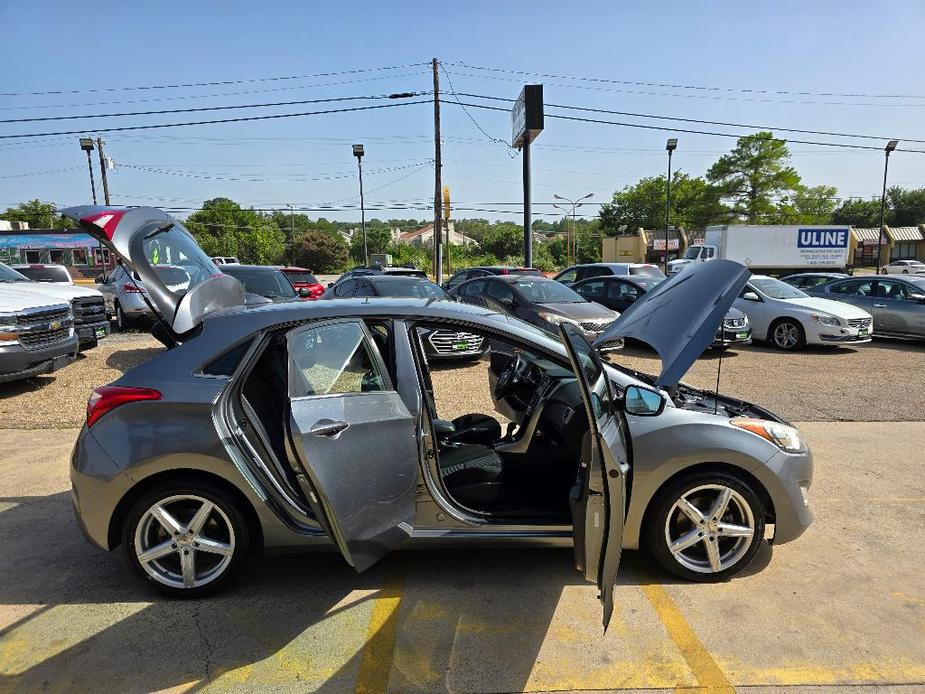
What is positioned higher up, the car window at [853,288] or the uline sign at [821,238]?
the uline sign at [821,238]

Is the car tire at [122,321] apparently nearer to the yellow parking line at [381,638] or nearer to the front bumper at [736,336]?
the yellow parking line at [381,638]

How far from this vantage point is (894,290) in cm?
1255

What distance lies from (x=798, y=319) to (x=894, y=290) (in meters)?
2.92

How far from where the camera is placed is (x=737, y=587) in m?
3.27

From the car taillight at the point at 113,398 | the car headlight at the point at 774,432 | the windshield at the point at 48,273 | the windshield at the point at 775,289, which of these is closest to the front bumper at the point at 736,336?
the windshield at the point at 775,289

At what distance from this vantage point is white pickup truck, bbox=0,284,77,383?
23.5 ft

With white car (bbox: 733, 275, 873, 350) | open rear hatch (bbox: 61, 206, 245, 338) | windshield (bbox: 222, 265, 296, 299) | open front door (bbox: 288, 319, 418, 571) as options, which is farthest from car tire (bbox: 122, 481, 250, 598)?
white car (bbox: 733, 275, 873, 350)

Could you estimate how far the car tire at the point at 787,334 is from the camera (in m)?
11.5

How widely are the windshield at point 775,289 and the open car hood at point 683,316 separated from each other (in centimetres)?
1005

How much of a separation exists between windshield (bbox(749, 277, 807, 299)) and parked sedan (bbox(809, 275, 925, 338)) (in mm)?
1587

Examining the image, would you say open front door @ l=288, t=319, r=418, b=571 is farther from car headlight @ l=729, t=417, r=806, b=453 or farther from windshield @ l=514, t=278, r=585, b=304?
windshield @ l=514, t=278, r=585, b=304

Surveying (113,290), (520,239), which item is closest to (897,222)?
(520,239)

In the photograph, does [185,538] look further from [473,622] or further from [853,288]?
[853,288]

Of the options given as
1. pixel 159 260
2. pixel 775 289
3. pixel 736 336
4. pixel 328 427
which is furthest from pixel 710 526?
pixel 775 289
